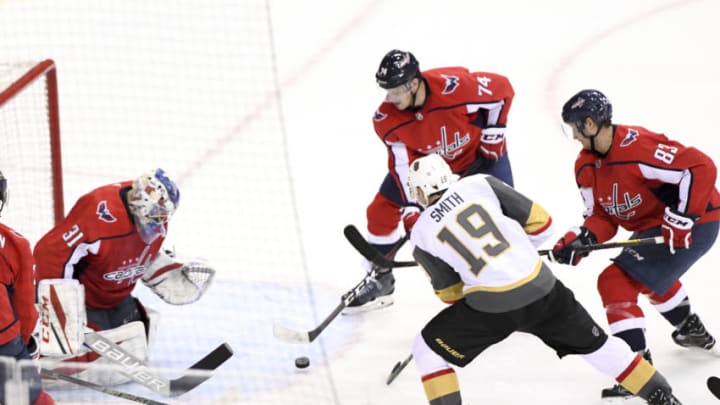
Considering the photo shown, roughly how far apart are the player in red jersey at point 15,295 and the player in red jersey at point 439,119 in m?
1.42

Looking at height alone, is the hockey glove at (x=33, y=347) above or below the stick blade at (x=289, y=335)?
above

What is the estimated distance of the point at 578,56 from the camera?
6.89m

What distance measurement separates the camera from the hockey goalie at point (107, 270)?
3.66 metres

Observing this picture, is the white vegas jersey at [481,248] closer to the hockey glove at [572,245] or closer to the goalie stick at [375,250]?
the goalie stick at [375,250]

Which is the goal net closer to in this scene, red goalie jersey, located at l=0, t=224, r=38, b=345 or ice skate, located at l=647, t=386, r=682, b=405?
red goalie jersey, located at l=0, t=224, r=38, b=345

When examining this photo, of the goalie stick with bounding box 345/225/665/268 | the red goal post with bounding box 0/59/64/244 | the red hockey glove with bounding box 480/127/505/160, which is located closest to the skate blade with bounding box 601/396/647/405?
the goalie stick with bounding box 345/225/665/268

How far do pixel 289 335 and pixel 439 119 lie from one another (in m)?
1.02

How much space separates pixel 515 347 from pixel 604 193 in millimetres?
736

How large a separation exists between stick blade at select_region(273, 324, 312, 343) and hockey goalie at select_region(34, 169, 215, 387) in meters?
0.41

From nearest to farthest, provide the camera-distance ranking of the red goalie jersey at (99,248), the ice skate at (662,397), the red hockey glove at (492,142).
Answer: the ice skate at (662,397)
the red goalie jersey at (99,248)
the red hockey glove at (492,142)

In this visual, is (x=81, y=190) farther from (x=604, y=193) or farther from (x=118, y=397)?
(x=604, y=193)

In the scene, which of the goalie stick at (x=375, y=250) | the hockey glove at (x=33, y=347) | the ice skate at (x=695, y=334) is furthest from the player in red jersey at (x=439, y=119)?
the hockey glove at (x=33, y=347)

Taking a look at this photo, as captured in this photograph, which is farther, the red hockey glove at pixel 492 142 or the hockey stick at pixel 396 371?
the red hockey glove at pixel 492 142

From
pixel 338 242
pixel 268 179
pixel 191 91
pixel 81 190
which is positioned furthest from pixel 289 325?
pixel 191 91
